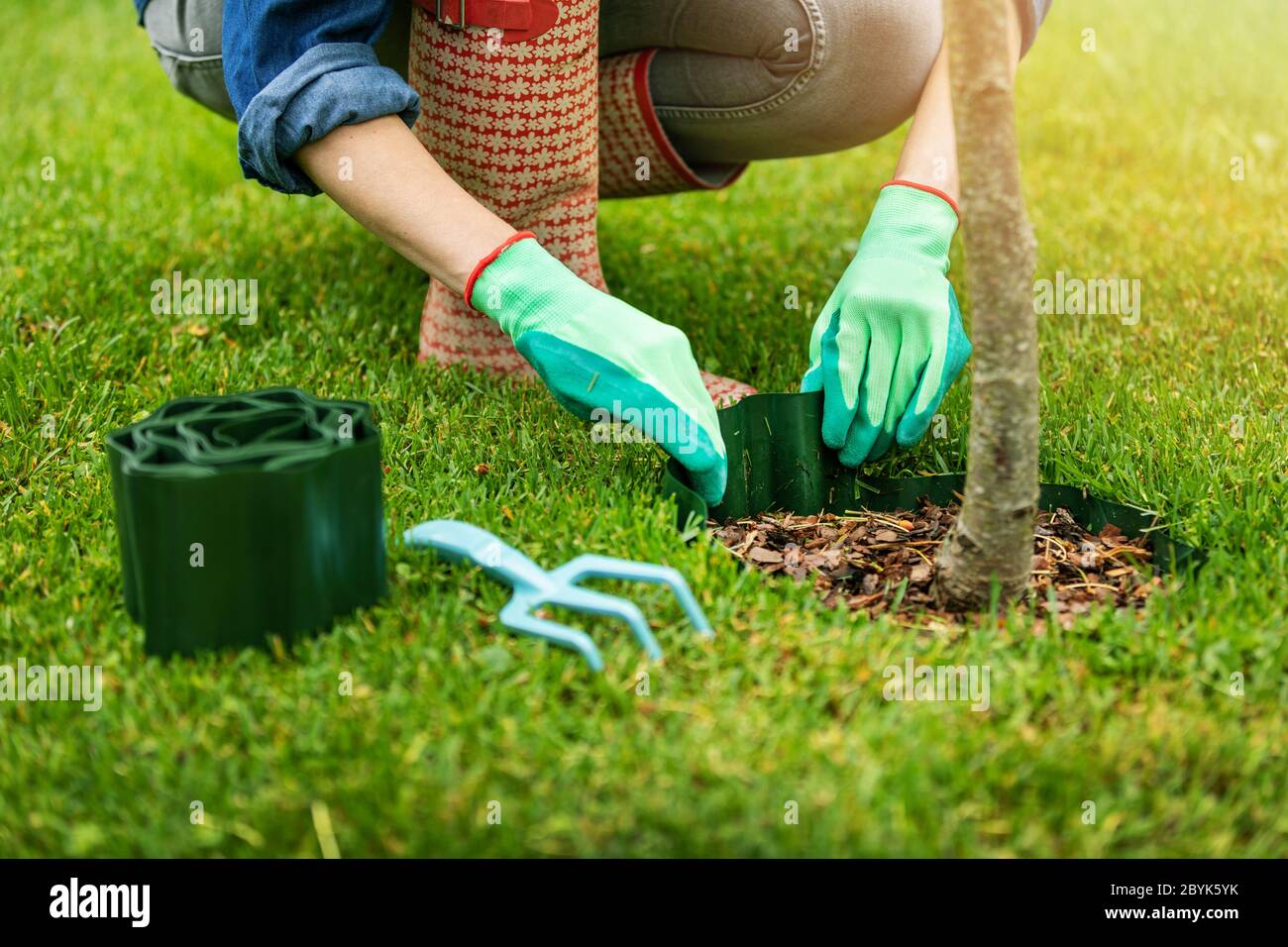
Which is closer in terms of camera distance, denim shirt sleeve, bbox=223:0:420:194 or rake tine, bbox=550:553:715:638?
rake tine, bbox=550:553:715:638

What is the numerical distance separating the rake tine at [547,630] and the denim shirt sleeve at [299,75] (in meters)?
0.74

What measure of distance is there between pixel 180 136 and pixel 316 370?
1.76 m

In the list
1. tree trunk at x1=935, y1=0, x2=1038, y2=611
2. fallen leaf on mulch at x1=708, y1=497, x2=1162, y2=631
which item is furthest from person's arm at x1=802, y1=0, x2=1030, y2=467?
tree trunk at x1=935, y1=0, x2=1038, y2=611

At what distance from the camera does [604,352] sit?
1659mm

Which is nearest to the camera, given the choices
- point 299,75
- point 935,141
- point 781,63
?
point 299,75

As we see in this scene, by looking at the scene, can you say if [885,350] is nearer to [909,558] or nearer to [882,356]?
[882,356]

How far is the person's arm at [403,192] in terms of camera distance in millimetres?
1695

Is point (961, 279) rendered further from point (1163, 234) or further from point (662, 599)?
point (662, 599)

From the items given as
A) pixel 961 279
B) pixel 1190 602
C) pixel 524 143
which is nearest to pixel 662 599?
pixel 1190 602

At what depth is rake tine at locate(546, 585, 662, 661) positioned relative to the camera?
52.8 inches

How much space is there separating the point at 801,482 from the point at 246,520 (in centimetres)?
85

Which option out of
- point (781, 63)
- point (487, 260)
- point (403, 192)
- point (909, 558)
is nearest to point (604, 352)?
point (487, 260)

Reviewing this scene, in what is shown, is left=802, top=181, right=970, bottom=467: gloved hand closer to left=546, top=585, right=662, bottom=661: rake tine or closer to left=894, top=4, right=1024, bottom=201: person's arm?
left=894, top=4, right=1024, bottom=201: person's arm

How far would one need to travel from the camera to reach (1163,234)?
291 centimetres
